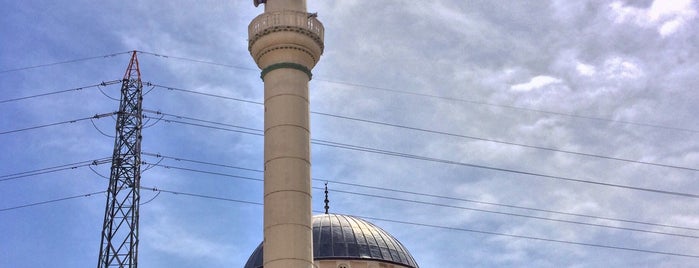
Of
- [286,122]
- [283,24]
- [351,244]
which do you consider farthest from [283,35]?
[351,244]

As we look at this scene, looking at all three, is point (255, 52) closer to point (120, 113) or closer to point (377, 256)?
point (120, 113)

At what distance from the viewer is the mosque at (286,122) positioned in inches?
1510

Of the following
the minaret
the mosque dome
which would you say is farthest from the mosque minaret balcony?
the mosque dome

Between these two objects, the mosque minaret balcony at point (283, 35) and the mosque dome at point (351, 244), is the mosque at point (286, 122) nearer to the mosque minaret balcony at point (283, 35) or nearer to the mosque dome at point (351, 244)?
the mosque minaret balcony at point (283, 35)

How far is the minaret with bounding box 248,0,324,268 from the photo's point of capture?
38312 mm

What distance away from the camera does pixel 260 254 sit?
63156 mm

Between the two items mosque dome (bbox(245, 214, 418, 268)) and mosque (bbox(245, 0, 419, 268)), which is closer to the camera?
mosque (bbox(245, 0, 419, 268))

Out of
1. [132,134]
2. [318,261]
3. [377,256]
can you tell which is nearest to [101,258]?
[132,134]

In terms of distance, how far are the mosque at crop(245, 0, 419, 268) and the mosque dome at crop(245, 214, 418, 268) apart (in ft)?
58.0

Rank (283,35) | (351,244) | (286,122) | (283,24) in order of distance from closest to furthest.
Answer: (286,122)
(283,35)
(283,24)
(351,244)

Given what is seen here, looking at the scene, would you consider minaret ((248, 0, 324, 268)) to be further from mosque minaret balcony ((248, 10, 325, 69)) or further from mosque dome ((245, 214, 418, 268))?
mosque dome ((245, 214, 418, 268))

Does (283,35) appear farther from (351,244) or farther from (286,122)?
(351,244)

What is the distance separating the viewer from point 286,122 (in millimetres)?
40875

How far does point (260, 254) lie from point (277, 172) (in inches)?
976
